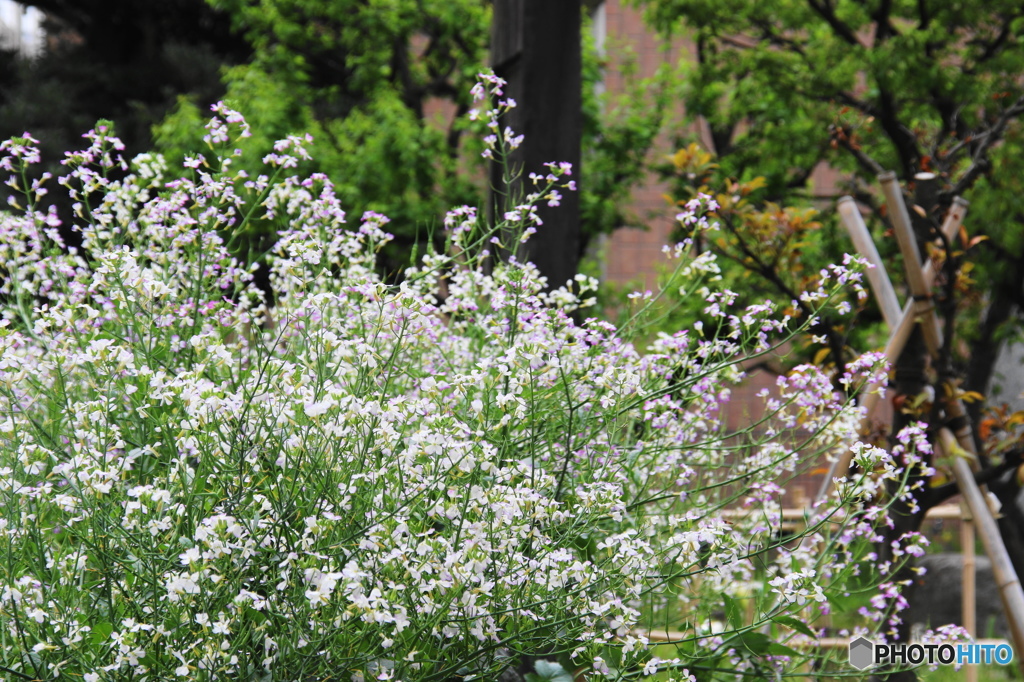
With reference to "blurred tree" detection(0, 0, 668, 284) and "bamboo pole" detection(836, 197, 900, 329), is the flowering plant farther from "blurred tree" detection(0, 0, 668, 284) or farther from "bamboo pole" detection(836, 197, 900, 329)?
"blurred tree" detection(0, 0, 668, 284)

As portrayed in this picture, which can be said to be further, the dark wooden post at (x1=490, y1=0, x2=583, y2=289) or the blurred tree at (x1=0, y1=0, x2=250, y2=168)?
the blurred tree at (x1=0, y1=0, x2=250, y2=168)

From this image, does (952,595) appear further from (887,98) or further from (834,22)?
(834,22)

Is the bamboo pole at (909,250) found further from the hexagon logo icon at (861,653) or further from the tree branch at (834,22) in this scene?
the tree branch at (834,22)

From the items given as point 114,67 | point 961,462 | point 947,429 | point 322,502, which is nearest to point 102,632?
point 322,502

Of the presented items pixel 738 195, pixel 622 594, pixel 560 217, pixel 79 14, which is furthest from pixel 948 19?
pixel 79 14

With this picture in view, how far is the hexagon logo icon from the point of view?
2.86 m

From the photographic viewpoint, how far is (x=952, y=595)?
9.09m

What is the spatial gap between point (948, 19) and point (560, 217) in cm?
459

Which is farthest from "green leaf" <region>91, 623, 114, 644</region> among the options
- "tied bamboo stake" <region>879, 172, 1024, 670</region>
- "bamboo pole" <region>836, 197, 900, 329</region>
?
"tied bamboo stake" <region>879, 172, 1024, 670</region>

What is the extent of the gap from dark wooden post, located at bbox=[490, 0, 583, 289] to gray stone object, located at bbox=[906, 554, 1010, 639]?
652cm

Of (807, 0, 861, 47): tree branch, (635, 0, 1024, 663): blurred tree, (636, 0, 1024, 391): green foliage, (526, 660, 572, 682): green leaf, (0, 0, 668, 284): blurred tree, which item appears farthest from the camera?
(0, 0, 668, 284): blurred tree

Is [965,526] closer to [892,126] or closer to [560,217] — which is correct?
[560,217]

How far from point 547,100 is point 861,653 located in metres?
2.01

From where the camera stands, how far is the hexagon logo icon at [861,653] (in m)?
2.86
